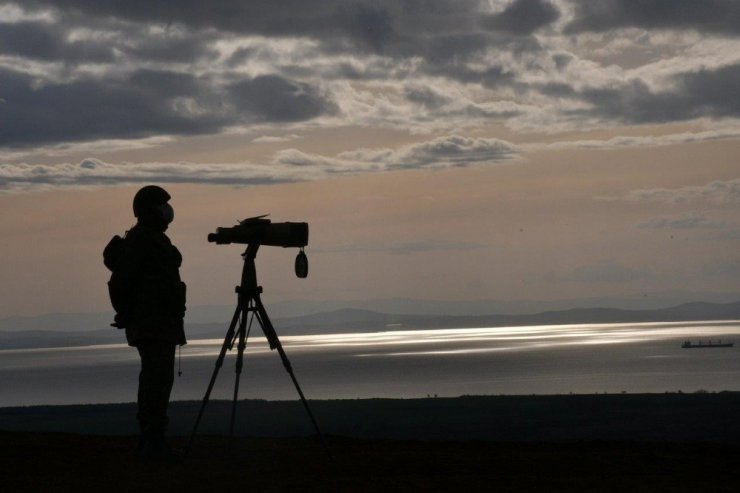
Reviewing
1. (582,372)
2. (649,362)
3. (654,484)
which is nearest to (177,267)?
(654,484)

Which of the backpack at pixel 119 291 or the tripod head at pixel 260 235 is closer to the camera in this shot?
the backpack at pixel 119 291

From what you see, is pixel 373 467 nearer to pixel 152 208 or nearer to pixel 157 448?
pixel 157 448

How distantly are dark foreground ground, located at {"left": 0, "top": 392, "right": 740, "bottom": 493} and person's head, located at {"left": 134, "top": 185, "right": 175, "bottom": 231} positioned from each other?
236 centimetres

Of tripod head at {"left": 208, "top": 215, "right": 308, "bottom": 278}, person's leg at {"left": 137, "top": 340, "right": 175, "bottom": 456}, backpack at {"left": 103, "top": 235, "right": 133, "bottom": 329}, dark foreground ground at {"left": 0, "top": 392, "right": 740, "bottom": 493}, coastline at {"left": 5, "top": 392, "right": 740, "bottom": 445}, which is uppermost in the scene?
tripod head at {"left": 208, "top": 215, "right": 308, "bottom": 278}

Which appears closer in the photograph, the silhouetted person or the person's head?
the silhouetted person

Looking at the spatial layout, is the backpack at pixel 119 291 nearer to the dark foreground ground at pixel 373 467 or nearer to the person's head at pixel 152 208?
the person's head at pixel 152 208

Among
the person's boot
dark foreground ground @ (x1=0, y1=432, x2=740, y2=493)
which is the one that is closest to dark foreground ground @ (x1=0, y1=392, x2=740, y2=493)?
dark foreground ground @ (x1=0, y1=432, x2=740, y2=493)

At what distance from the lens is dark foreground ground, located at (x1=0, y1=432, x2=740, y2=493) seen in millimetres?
8586

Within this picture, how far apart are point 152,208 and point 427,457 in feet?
12.3

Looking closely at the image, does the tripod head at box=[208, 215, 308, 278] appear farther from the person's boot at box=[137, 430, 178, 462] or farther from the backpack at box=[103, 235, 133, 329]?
the person's boot at box=[137, 430, 178, 462]

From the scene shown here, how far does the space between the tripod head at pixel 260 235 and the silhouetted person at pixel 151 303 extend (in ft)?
→ 1.85

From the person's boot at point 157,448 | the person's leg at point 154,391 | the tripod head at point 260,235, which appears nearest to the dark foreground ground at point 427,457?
the person's boot at point 157,448

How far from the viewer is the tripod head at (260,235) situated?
10.7 m

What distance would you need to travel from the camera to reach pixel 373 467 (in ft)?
32.6
